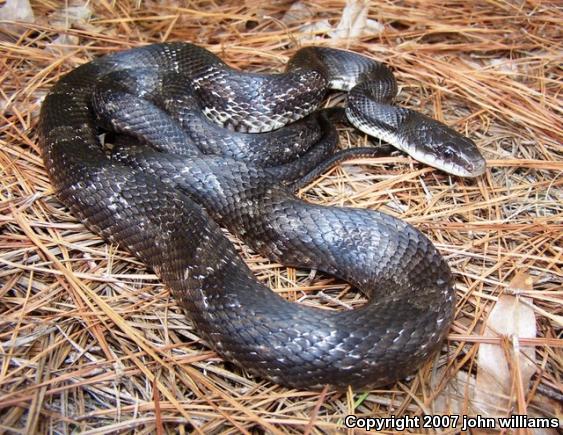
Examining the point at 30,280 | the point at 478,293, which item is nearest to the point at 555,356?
the point at 478,293

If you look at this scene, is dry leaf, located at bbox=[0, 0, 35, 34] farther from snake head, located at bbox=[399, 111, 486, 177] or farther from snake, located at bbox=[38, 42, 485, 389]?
snake head, located at bbox=[399, 111, 486, 177]

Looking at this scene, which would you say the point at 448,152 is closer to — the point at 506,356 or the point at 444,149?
the point at 444,149

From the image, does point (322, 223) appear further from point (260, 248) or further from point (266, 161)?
point (266, 161)

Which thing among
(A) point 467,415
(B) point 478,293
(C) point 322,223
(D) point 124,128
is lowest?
(A) point 467,415

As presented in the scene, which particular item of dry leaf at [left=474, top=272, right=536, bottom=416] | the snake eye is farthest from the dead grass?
the snake eye
